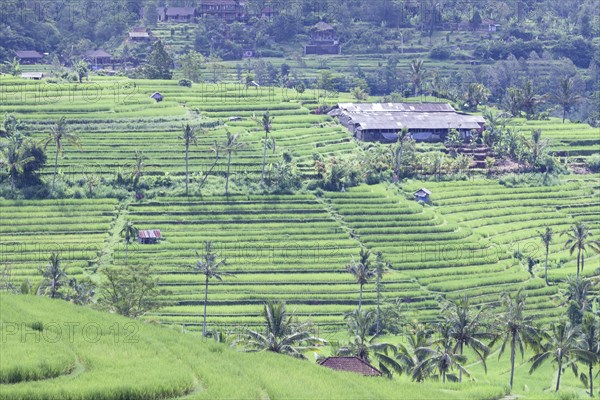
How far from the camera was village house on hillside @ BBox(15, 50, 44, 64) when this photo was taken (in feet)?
483

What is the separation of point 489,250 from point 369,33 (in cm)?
7543

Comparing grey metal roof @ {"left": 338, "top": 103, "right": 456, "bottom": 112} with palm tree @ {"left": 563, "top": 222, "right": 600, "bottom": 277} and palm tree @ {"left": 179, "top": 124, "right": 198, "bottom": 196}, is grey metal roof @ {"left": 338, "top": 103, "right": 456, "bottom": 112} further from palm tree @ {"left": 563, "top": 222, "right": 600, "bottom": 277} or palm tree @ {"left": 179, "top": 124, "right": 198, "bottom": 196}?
palm tree @ {"left": 563, "top": 222, "right": 600, "bottom": 277}

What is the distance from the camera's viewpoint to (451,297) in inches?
3442

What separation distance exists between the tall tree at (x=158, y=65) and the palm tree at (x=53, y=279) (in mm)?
52123

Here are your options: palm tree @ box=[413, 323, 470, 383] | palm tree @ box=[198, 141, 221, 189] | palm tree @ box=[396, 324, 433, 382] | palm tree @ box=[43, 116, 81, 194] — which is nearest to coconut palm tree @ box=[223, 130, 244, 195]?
palm tree @ box=[198, 141, 221, 189]

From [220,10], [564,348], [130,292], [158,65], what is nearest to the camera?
[564,348]

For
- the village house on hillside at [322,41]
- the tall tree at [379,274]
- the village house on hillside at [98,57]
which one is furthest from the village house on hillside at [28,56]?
the tall tree at [379,274]

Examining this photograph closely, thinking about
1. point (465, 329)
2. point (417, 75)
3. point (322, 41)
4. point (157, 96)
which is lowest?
point (465, 329)

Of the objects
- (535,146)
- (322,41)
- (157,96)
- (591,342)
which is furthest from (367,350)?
(322,41)

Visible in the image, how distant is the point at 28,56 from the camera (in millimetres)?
147875

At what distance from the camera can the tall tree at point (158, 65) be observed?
13138 cm

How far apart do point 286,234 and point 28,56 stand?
208 ft

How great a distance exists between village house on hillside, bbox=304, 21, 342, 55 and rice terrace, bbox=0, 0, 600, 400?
34.5 ft

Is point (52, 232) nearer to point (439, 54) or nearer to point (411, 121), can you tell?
point (411, 121)
